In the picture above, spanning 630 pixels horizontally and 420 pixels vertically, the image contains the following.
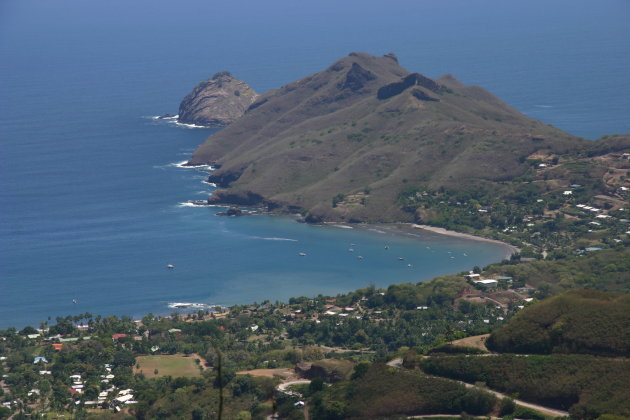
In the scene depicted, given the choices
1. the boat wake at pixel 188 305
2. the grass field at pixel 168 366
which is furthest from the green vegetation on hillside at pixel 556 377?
the boat wake at pixel 188 305

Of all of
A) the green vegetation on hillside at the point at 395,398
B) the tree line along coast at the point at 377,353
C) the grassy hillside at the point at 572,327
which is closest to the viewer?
the green vegetation on hillside at the point at 395,398

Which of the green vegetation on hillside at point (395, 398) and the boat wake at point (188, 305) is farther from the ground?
the green vegetation on hillside at point (395, 398)

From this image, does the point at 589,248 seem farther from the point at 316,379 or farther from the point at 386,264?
the point at 316,379

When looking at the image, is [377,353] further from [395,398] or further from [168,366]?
[395,398]

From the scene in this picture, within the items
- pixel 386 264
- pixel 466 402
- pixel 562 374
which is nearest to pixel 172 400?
pixel 466 402

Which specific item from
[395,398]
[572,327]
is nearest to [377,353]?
[395,398]

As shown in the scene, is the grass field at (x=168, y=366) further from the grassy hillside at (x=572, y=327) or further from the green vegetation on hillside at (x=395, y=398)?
the grassy hillside at (x=572, y=327)

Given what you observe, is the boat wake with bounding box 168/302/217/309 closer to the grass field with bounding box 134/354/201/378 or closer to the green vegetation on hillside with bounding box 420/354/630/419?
the grass field with bounding box 134/354/201/378
